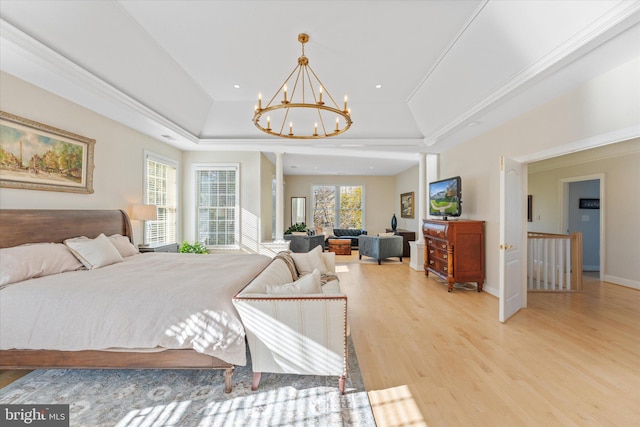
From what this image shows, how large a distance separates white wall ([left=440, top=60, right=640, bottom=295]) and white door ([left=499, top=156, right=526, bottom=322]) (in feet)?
1.37

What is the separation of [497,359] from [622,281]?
4.47 metres

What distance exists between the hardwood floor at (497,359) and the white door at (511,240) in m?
0.22

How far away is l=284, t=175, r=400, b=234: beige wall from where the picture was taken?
10359mm

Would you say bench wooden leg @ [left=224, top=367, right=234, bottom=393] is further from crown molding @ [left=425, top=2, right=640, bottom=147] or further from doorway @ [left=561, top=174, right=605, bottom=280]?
doorway @ [left=561, top=174, right=605, bottom=280]

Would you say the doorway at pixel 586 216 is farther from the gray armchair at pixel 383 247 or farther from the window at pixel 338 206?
the window at pixel 338 206

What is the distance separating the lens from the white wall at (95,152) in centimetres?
285

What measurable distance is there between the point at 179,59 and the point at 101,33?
87cm

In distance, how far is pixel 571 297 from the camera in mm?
4293

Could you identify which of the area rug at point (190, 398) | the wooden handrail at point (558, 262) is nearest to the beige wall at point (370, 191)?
the wooden handrail at point (558, 262)

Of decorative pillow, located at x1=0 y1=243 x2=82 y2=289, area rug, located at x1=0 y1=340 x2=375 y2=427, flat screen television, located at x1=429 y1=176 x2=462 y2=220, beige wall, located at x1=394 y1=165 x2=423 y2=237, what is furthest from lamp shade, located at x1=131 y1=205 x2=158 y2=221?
beige wall, located at x1=394 y1=165 x2=423 y2=237

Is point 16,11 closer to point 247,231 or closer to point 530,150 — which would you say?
point 247,231

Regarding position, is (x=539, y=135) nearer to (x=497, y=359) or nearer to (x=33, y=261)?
(x=497, y=359)

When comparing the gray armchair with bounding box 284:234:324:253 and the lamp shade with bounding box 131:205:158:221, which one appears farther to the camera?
the gray armchair with bounding box 284:234:324:253

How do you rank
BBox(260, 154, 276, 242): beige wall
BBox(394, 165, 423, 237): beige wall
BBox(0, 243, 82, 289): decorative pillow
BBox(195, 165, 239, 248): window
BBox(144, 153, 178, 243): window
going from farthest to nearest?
BBox(394, 165, 423, 237): beige wall → BBox(260, 154, 276, 242): beige wall → BBox(195, 165, 239, 248): window → BBox(144, 153, 178, 243): window → BBox(0, 243, 82, 289): decorative pillow
